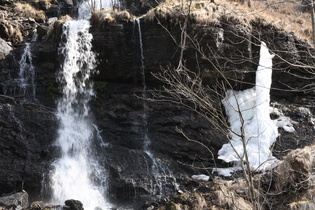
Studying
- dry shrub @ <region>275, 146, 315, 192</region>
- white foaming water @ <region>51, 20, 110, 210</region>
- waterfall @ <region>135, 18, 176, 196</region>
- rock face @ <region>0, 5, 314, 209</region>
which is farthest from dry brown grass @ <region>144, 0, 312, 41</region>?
dry shrub @ <region>275, 146, 315, 192</region>

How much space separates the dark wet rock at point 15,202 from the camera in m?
6.98

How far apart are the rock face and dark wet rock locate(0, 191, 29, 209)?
37.0 inches

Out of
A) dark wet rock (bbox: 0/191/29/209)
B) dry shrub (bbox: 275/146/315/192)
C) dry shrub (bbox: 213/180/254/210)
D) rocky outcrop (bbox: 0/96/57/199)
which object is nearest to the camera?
dry shrub (bbox: 213/180/254/210)

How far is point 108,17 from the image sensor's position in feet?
37.0

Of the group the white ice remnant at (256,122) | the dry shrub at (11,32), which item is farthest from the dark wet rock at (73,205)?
the dry shrub at (11,32)

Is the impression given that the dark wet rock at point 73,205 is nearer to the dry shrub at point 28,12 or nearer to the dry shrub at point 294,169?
the dry shrub at point 294,169

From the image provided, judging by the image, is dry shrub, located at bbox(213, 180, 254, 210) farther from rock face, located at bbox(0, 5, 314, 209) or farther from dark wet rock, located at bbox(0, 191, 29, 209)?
dark wet rock, located at bbox(0, 191, 29, 209)

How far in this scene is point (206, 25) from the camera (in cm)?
1066

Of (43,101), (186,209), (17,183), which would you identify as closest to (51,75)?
(43,101)

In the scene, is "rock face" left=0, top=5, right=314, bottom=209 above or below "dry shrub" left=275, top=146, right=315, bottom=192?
above

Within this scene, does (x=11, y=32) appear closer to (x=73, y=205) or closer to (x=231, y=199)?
(x=73, y=205)

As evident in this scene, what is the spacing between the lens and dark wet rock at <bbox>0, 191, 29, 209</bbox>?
6.98m

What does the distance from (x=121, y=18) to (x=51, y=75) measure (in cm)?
319

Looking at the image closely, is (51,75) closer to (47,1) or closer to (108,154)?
(108,154)
